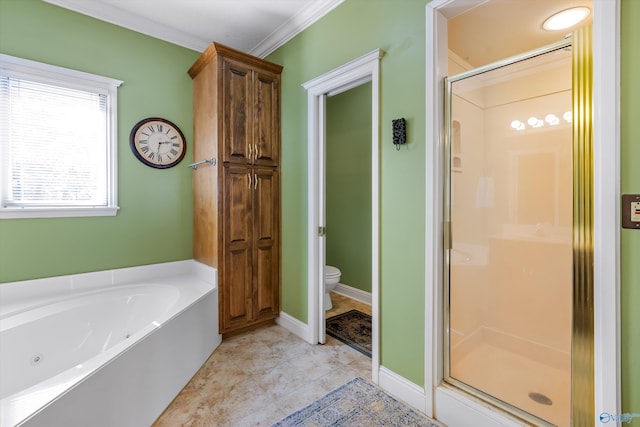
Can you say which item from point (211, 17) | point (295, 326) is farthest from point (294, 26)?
point (295, 326)

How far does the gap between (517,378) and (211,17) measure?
3449 mm

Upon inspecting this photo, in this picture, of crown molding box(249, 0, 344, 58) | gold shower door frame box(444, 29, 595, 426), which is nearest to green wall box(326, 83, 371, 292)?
crown molding box(249, 0, 344, 58)

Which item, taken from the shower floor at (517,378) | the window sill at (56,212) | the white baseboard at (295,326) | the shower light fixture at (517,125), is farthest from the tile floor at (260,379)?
the shower light fixture at (517,125)

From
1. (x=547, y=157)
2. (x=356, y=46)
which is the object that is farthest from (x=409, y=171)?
(x=356, y=46)

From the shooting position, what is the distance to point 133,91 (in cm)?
255

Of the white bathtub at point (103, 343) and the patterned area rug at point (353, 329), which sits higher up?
the white bathtub at point (103, 343)

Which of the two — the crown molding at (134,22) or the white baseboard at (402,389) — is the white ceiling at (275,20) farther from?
the white baseboard at (402,389)

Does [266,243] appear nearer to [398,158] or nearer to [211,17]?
[398,158]

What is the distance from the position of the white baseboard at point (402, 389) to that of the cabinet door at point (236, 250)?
4.26 ft

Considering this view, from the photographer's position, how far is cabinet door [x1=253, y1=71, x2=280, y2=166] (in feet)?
8.59

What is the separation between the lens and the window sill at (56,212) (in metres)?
2.06

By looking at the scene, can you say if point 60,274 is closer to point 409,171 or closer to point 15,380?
point 15,380

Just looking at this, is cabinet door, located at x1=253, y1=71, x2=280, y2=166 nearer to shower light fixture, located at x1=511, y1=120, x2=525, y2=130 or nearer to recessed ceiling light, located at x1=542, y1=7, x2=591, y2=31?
shower light fixture, located at x1=511, y1=120, x2=525, y2=130

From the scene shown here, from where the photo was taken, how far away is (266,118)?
2.70 meters
